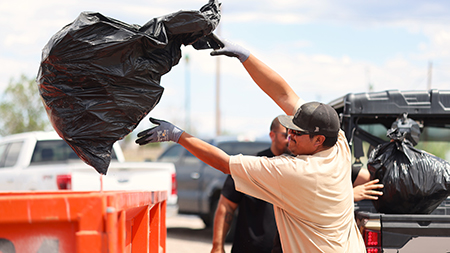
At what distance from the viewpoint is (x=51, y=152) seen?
315 inches

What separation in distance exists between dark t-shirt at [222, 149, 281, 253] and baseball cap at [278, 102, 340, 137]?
1392 millimetres

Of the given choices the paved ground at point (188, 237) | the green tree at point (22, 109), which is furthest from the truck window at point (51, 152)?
the green tree at point (22, 109)

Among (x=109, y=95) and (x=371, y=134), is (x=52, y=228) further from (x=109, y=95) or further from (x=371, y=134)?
(x=371, y=134)

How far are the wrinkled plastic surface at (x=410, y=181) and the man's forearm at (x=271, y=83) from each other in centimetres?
118

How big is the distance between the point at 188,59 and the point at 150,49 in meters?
34.9

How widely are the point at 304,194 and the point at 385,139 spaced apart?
284 centimetres

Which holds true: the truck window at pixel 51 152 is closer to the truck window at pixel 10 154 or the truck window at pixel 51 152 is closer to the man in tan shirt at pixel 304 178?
the truck window at pixel 10 154

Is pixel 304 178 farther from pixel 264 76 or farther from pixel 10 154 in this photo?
pixel 10 154

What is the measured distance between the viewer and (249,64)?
3113 millimetres

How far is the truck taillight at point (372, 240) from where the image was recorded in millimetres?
3475

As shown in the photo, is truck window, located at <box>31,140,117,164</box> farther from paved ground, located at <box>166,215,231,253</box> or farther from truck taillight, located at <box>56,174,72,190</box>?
paved ground, located at <box>166,215,231,253</box>

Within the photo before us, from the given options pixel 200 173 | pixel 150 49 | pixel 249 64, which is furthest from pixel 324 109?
pixel 200 173

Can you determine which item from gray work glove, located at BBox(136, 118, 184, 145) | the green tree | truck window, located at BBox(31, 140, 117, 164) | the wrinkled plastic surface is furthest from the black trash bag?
the green tree

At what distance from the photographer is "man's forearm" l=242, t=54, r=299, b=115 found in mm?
3086
